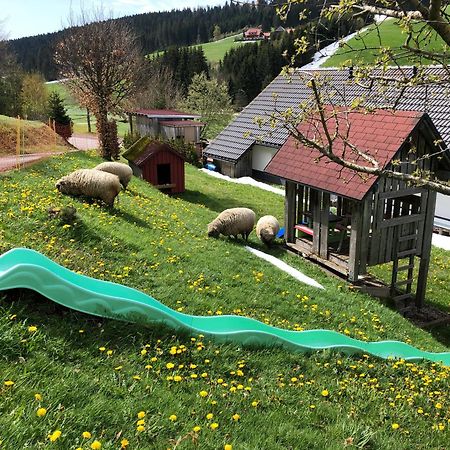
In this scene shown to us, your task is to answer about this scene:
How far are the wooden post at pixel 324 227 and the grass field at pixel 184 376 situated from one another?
3476 mm

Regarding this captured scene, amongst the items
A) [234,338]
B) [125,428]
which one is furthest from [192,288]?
[125,428]

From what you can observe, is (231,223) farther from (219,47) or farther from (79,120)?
(219,47)

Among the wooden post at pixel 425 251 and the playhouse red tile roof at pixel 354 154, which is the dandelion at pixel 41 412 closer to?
the playhouse red tile roof at pixel 354 154

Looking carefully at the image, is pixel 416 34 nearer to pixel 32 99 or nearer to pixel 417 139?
pixel 417 139

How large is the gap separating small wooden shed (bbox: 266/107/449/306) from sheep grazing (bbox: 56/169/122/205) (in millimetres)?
4913

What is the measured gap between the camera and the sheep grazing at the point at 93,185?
12.0 m

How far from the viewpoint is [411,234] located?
12641 millimetres

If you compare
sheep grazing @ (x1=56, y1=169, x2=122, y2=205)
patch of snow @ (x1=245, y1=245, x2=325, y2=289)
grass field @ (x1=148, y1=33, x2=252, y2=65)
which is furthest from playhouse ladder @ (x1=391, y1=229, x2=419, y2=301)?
grass field @ (x1=148, y1=33, x2=252, y2=65)

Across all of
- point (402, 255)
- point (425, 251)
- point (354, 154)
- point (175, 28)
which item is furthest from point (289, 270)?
point (175, 28)

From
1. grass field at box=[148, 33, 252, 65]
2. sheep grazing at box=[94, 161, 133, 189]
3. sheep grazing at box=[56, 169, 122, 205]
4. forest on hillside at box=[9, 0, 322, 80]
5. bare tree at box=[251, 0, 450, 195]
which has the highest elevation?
forest on hillside at box=[9, 0, 322, 80]

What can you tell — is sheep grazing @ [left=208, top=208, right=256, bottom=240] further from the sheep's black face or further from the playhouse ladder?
the playhouse ladder

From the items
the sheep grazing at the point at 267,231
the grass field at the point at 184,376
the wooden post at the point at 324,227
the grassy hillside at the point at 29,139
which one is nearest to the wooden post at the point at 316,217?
the wooden post at the point at 324,227

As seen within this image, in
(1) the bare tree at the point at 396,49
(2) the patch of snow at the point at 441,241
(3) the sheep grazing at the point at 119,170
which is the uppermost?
(1) the bare tree at the point at 396,49

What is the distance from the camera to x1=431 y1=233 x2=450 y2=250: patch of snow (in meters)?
18.5
